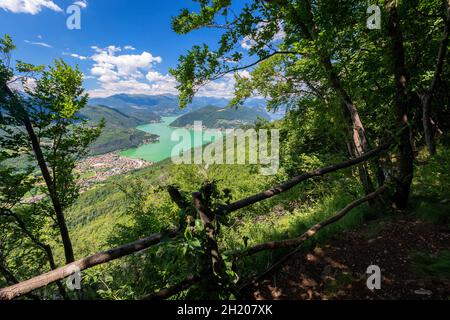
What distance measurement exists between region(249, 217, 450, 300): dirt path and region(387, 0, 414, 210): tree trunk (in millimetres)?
700

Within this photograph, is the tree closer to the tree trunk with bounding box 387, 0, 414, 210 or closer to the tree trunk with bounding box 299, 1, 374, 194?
the tree trunk with bounding box 299, 1, 374, 194

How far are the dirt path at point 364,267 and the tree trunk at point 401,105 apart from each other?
0.70 meters

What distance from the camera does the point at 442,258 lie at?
343 centimetres

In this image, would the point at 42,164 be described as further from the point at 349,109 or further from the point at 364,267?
the point at 364,267

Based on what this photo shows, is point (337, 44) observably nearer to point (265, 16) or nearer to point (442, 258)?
point (265, 16)

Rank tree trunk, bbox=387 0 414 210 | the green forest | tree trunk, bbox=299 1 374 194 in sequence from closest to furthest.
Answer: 1. the green forest
2. tree trunk, bbox=387 0 414 210
3. tree trunk, bbox=299 1 374 194

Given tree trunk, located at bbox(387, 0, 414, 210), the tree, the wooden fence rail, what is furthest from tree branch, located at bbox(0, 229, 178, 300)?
the tree

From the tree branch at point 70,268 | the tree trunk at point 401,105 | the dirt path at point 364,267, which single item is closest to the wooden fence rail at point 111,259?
the tree branch at point 70,268

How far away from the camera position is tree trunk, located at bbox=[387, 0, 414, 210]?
4.14 meters

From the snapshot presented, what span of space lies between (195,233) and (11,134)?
9.84 meters

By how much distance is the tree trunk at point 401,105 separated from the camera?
163 inches

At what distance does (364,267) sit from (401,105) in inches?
124
